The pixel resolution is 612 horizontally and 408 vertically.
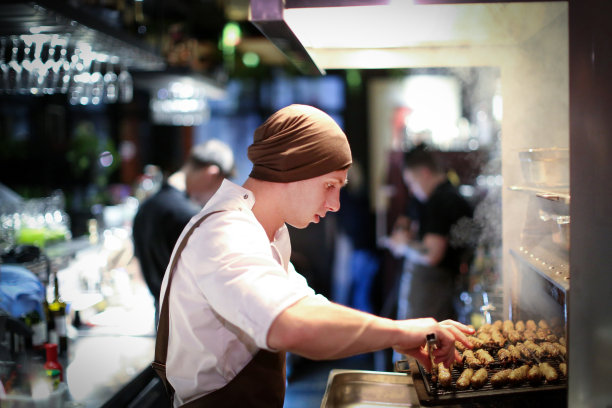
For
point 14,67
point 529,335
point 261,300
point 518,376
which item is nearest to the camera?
point 261,300

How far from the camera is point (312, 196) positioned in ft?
4.82

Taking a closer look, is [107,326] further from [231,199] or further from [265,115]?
[265,115]

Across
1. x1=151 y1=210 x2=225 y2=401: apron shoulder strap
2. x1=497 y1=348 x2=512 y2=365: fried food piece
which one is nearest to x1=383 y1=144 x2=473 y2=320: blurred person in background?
x1=497 y1=348 x2=512 y2=365: fried food piece

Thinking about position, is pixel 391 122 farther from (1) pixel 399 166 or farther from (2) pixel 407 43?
(2) pixel 407 43

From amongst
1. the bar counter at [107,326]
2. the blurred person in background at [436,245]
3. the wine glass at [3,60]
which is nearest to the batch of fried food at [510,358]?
the bar counter at [107,326]

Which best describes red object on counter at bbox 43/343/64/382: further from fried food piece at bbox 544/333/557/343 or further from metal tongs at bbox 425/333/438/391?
fried food piece at bbox 544/333/557/343

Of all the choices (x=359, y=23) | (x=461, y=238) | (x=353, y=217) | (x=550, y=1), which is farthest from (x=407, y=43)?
(x=353, y=217)

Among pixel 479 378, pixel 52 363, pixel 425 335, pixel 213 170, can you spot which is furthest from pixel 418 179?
pixel 425 335

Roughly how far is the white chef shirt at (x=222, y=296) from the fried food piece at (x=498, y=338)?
0.82 meters

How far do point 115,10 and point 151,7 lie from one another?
1430 mm

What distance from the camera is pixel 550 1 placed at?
1.44 metres

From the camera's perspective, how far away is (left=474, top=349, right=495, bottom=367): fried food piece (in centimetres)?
168

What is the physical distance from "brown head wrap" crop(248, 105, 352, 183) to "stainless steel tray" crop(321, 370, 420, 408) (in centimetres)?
74

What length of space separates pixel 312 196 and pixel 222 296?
40cm
